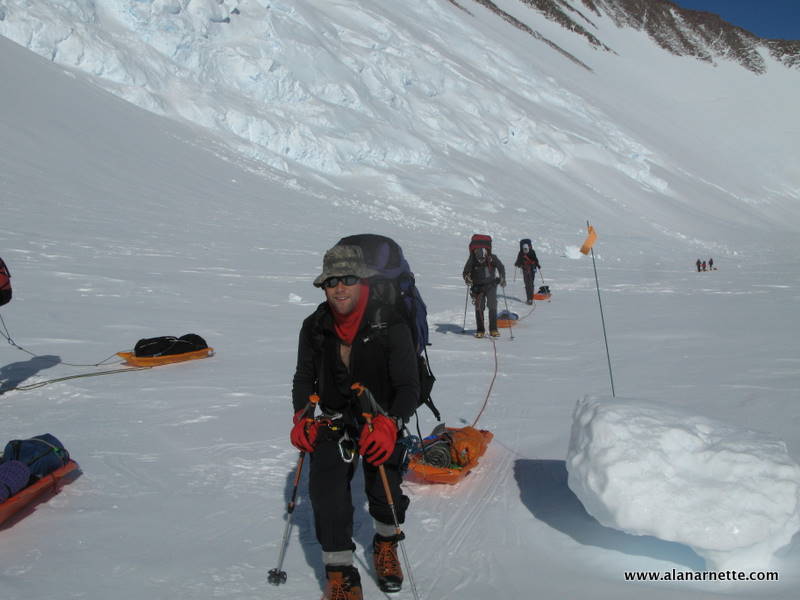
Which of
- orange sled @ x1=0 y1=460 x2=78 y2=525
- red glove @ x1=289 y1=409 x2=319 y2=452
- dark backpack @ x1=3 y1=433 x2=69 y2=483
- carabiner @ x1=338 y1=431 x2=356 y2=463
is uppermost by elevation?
red glove @ x1=289 y1=409 x2=319 y2=452

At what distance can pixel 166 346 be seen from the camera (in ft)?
22.1

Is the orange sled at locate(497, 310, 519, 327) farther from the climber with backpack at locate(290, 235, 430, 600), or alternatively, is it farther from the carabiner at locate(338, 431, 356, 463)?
the carabiner at locate(338, 431, 356, 463)

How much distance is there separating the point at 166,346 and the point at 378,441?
4781mm

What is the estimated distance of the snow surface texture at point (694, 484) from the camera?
2602 mm

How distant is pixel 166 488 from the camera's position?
3.63 metres

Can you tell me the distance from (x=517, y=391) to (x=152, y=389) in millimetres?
3252

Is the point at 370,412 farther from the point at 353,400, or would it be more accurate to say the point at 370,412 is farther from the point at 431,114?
the point at 431,114

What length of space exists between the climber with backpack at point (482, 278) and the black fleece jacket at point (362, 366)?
629 cm

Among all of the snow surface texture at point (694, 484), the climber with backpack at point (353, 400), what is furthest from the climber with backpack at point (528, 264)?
the climber with backpack at point (353, 400)

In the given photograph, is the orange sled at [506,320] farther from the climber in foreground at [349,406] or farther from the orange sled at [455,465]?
the climber in foreground at [349,406]

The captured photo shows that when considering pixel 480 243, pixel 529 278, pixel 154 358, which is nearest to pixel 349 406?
pixel 154 358

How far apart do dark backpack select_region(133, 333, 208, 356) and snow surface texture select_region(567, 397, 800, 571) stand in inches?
191

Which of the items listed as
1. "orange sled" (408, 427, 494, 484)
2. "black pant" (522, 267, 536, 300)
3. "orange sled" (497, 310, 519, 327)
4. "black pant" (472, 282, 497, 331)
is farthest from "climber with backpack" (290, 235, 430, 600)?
"black pant" (522, 267, 536, 300)

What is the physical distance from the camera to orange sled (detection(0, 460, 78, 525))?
3060 millimetres
